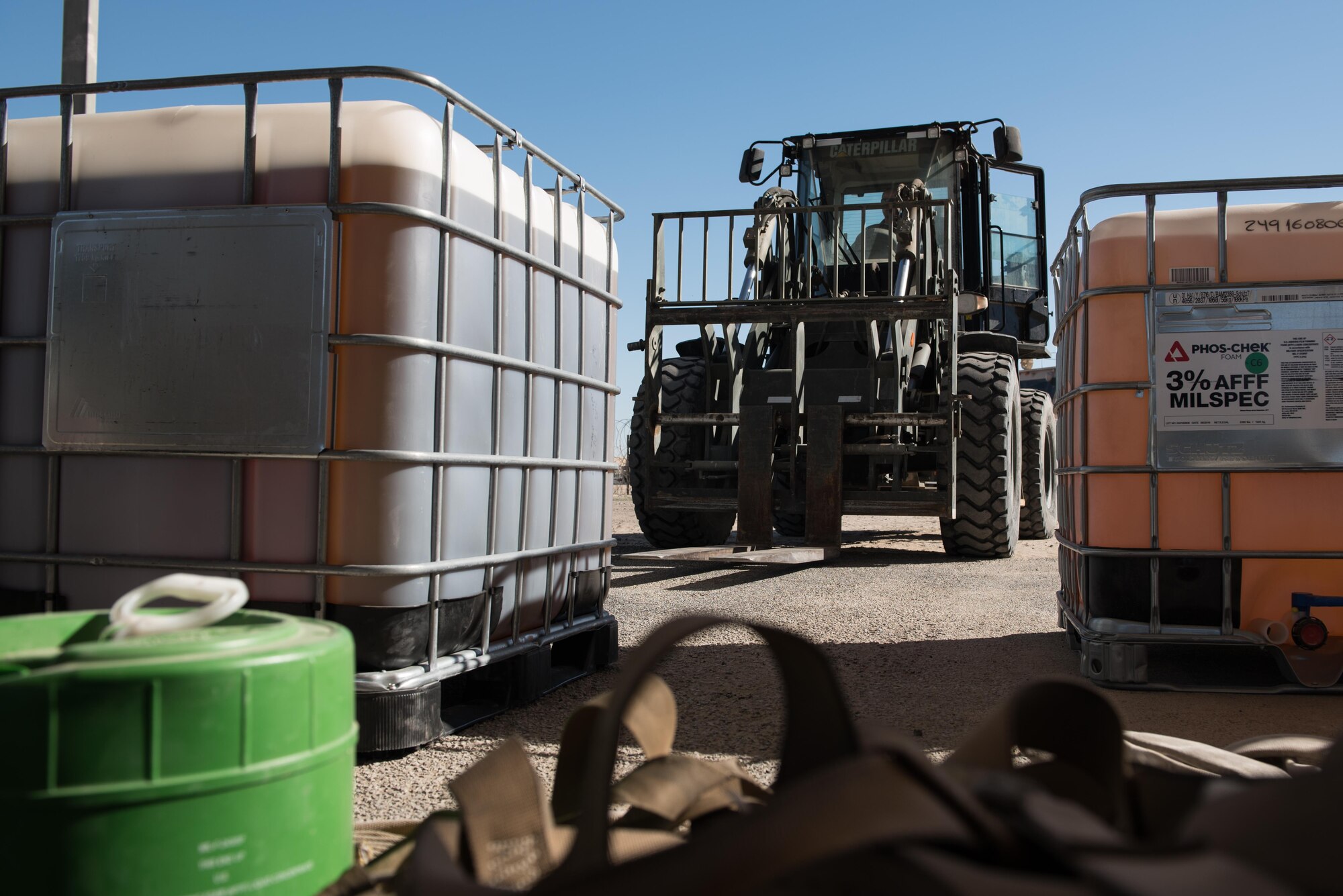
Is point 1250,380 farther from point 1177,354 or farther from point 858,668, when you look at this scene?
point 858,668

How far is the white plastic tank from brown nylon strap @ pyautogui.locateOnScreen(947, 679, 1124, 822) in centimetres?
228

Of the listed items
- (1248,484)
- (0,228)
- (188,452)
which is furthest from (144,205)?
(1248,484)

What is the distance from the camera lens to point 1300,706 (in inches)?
157

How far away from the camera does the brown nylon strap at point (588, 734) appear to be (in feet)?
5.17

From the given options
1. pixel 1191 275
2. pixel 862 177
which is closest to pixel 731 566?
pixel 862 177

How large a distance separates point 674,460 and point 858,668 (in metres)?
3.80

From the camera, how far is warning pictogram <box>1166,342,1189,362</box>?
4035mm

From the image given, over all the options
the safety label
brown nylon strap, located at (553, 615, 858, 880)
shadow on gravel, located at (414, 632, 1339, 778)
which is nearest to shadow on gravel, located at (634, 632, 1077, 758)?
shadow on gravel, located at (414, 632, 1339, 778)

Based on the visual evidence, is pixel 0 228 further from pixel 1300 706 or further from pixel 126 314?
pixel 1300 706

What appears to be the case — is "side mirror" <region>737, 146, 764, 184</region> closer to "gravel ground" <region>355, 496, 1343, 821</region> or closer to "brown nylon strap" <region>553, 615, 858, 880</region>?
"gravel ground" <region>355, 496, 1343, 821</region>

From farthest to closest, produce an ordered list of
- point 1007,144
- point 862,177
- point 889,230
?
point 862,177 < point 1007,144 < point 889,230

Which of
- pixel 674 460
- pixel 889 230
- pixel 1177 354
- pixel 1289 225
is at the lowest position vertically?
pixel 674 460

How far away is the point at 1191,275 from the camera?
4051mm

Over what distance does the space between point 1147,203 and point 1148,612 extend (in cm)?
168
